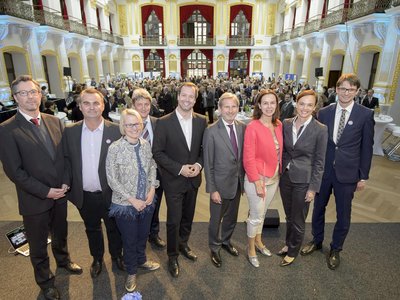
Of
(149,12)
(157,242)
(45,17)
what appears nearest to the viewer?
(157,242)

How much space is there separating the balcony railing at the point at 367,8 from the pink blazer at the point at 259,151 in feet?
33.4

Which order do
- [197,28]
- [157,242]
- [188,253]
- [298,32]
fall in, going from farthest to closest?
[197,28] → [298,32] → [157,242] → [188,253]

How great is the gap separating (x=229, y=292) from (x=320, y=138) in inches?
70.2

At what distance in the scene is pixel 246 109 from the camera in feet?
24.8

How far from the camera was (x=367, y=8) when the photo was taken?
33.4 feet

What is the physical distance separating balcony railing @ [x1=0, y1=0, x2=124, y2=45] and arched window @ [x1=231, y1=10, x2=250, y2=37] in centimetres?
1365

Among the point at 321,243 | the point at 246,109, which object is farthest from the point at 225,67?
the point at 321,243

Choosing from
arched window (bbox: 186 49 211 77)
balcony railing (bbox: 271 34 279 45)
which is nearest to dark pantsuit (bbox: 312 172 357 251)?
balcony railing (bbox: 271 34 279 45)

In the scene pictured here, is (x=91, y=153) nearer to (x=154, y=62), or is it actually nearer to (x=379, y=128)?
(x=379, y=128)

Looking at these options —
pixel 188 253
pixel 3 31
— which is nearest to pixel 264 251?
pixel 188 253

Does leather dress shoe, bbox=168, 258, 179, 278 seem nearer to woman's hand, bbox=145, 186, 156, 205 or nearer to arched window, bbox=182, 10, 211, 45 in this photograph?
woman's hand, bbox=145, 186, 156, 205

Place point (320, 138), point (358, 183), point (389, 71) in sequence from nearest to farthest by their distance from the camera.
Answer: point (320, 138)
point (358, 183)
point (389, 71)

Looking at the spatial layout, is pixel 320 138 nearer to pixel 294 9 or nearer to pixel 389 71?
pixel 389 71

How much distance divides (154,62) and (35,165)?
27.3m
